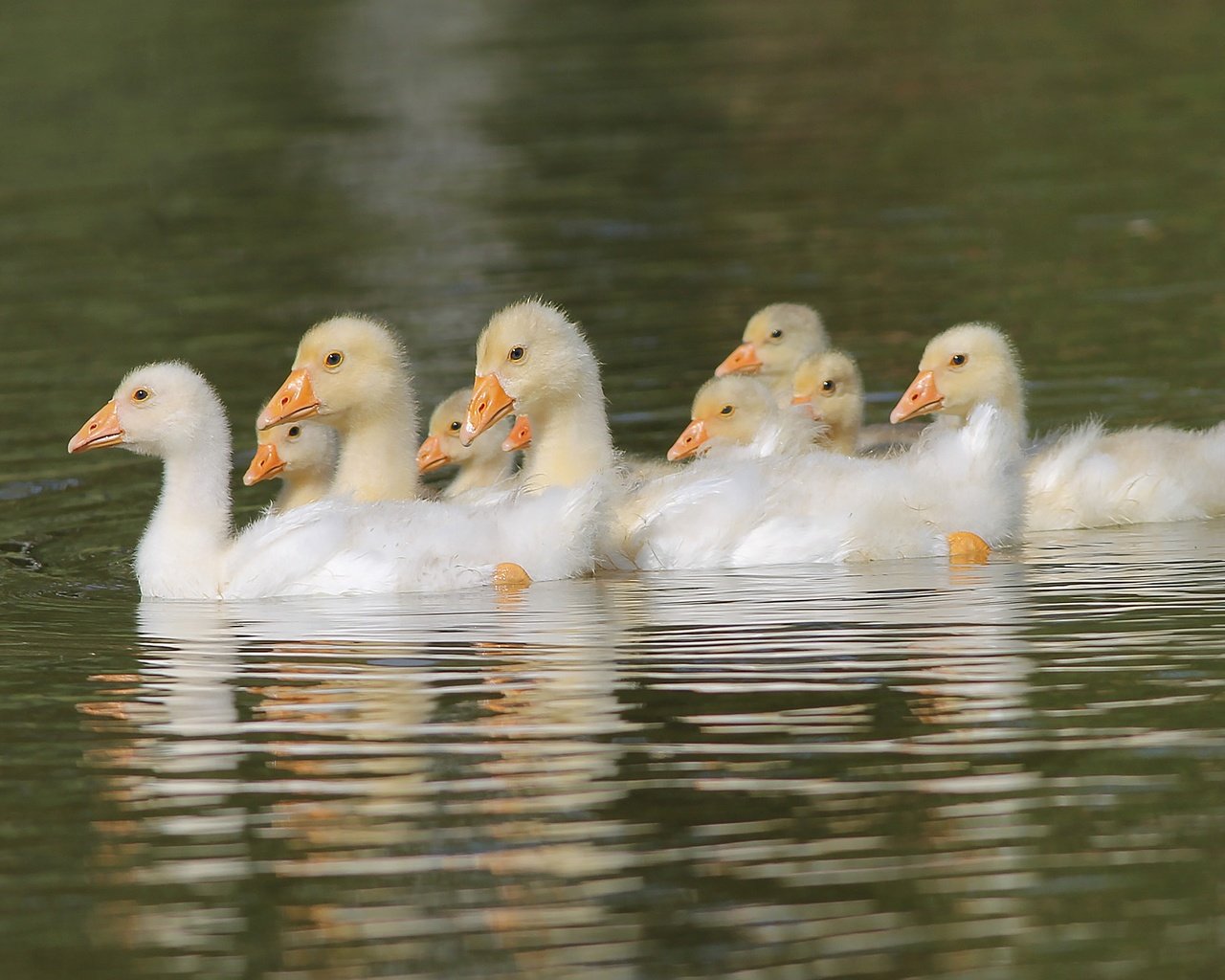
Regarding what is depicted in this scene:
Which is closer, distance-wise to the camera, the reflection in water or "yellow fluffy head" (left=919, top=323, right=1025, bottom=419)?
the reflection in water

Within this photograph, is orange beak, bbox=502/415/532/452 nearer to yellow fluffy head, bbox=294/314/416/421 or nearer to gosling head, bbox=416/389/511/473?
gosling head, bbox=416/389/511/473

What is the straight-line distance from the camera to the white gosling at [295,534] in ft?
36.5

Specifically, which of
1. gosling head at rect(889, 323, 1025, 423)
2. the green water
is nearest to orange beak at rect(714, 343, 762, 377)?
the green water

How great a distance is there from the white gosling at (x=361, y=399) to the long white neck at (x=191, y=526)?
589mm

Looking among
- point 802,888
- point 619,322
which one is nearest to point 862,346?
point 619,322

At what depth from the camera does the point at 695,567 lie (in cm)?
1152

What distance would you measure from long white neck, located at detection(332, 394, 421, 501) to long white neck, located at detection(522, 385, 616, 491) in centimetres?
67

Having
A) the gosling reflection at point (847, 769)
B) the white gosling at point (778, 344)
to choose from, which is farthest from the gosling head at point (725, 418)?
the gosling reflection at point (847, 769)

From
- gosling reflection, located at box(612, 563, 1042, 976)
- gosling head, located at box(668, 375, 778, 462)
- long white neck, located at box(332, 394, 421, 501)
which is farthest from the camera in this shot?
gosling head, located at box(668, 375, 778, 462)

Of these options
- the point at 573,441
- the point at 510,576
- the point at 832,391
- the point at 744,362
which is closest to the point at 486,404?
the point at 573,441

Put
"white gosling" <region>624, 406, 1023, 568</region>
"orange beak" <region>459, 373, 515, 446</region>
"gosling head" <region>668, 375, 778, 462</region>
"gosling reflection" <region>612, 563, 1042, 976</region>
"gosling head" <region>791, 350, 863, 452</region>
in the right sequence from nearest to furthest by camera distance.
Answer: "gosling reflection" <region>612, 563, 1042, 976</region> → "white gosling" <region>624, 406, 1023, 568</region> → "orange beak" <region>459, 373, 515, 446</region> → "gosling head" <region>668, 375, 778, 462</region> → "gosling head" <region>791, 350, 863, 452</region>

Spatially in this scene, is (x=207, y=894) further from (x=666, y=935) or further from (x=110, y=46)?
(x=110, y=46)

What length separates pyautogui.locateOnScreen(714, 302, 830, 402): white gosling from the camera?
15023 millimetres

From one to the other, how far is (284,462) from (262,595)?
1.55 meters
